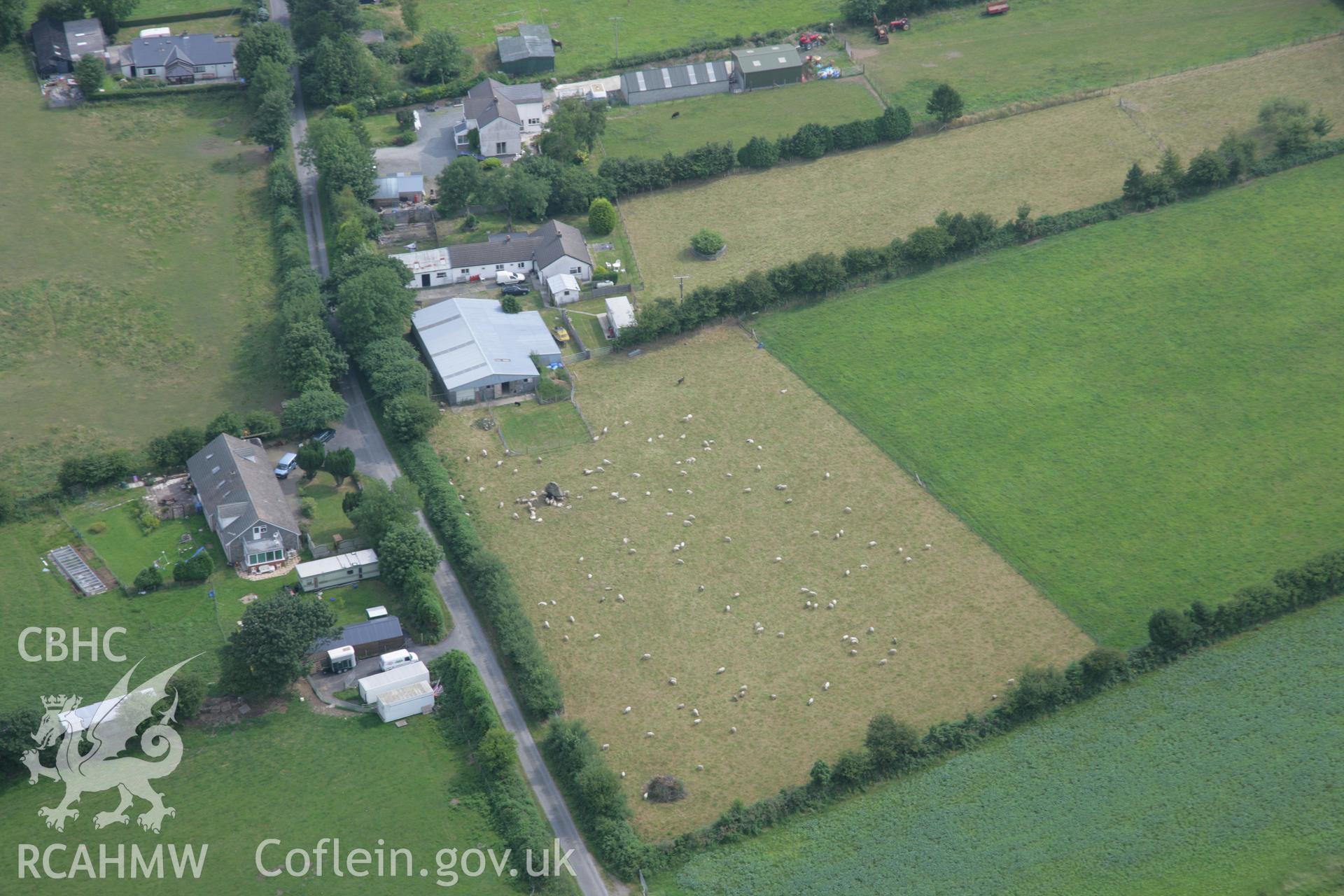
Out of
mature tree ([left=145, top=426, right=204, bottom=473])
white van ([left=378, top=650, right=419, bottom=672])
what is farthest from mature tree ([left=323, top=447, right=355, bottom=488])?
white van ([left=378, top=650, right=419, bottom=672])

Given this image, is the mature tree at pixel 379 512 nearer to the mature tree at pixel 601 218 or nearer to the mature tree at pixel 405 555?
the mature tree at pixel 405 555

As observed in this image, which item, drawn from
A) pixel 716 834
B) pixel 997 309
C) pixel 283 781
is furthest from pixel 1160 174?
pixel 283 781

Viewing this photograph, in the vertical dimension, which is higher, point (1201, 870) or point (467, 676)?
point (467, 676)

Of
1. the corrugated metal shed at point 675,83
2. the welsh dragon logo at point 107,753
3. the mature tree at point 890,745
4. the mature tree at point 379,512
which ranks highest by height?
the corrugated metal shed at point 675,83

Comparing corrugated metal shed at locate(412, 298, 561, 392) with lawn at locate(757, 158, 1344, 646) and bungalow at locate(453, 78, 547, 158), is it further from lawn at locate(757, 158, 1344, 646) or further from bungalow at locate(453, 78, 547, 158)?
bungalow at locate(453, 78, 547, 158)

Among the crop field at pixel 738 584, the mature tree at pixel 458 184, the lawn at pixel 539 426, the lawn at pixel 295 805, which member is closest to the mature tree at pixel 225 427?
the crop field at pixel 738 584

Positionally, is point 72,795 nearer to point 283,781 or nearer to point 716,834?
point 283,781

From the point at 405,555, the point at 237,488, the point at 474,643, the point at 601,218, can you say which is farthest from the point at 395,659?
the point at 601,218
